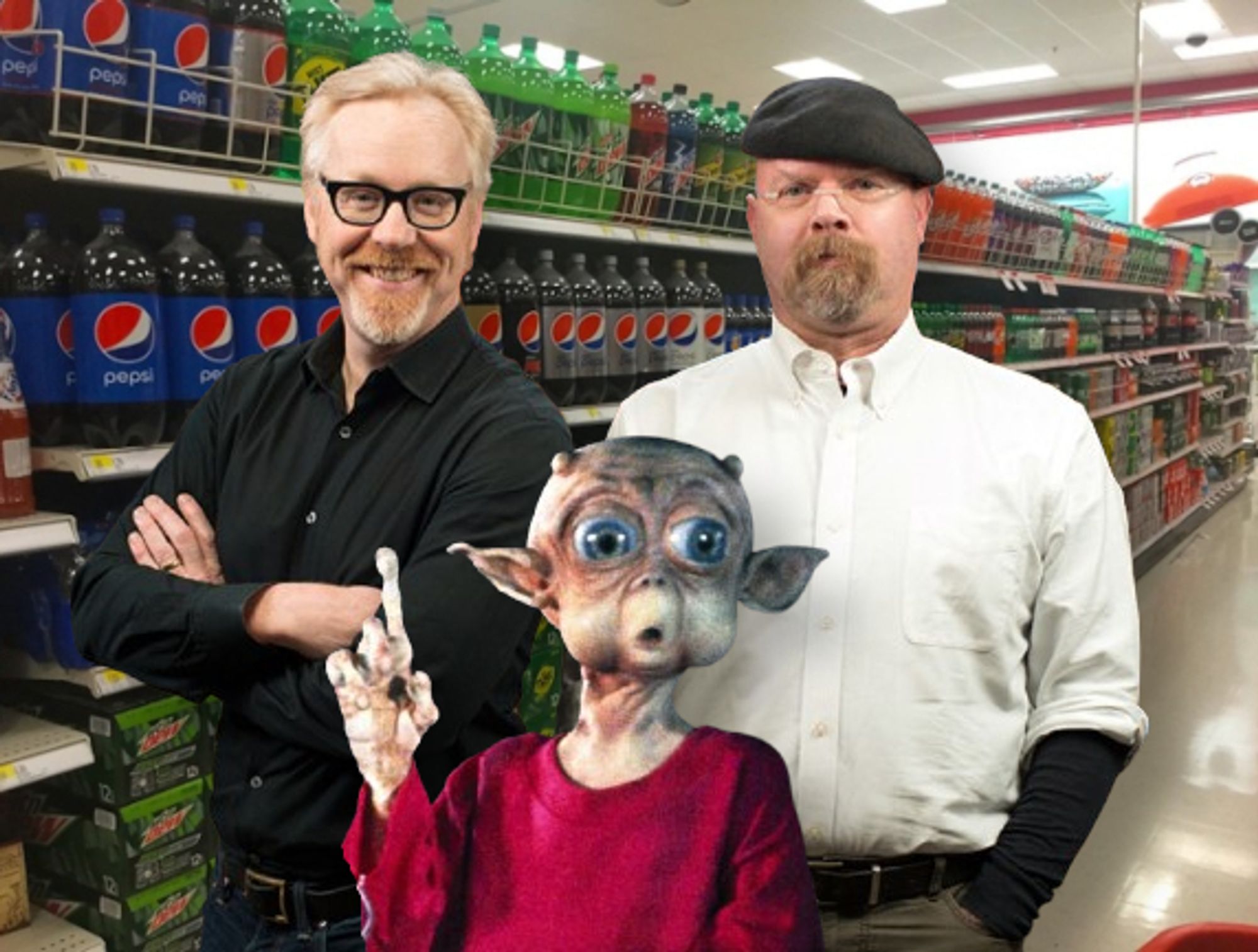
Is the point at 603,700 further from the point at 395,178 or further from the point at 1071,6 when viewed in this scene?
the point at 1071,6

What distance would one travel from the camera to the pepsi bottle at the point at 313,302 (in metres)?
2.41

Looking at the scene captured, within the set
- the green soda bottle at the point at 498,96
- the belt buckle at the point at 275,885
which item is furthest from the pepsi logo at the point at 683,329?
the belt buckle at the point at 275,885

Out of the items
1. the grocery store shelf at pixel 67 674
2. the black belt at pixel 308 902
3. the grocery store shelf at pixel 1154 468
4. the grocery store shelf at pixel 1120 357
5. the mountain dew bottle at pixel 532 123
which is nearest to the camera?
the black belt at pixel 308 902

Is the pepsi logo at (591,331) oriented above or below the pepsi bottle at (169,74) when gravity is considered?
below

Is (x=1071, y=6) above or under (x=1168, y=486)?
above

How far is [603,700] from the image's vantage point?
0.76 m

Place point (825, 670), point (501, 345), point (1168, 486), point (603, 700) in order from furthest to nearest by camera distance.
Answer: point (1168, 486) → point (501, 345) → point (825, 670) → point (603, 700)

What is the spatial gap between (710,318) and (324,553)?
2.35m

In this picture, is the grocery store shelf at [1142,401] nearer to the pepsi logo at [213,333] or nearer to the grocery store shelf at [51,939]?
the pepsi logo at [213,333]

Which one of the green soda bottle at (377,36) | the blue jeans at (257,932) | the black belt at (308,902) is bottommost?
the blue jeans at (257,932)

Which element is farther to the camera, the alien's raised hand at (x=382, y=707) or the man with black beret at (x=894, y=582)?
the man with black beret at (x=894, y=582)

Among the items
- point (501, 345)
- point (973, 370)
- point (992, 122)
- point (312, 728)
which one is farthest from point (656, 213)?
point (992, 122)

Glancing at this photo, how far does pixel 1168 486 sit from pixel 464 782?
27.3 feet

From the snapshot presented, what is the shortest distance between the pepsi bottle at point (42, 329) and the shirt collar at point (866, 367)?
165 cm
